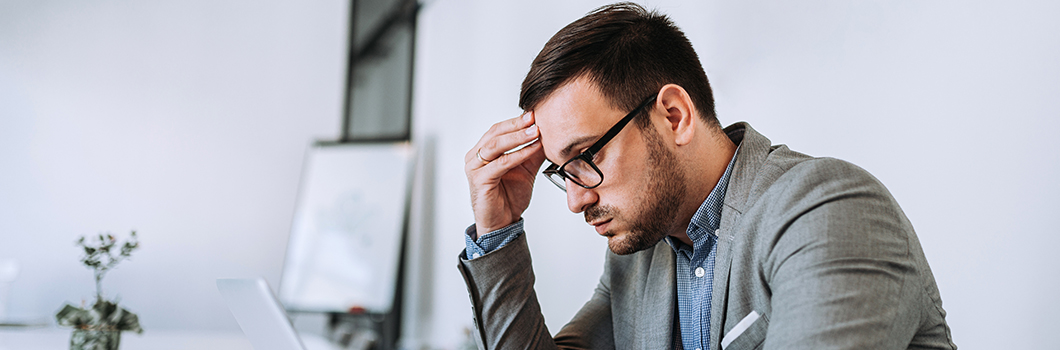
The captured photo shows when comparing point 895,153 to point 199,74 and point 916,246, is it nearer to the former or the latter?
point 916,246

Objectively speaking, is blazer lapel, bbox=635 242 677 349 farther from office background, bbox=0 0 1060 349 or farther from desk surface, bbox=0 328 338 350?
desk surface, bbox=0 328 338 350

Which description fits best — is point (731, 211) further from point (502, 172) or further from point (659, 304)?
point (502, 172)

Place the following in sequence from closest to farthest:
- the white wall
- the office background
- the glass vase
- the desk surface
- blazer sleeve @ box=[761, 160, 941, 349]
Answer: blazer sleeve @ box=[761, 160, 941, 349], the office background, the glass vase, the desk surface, the white wall

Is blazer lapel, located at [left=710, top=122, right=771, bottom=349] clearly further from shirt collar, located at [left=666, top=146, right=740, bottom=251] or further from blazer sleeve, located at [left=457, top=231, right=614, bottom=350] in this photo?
blazer sleeve, located at [left=457, top=231, right=614, bottom=350]

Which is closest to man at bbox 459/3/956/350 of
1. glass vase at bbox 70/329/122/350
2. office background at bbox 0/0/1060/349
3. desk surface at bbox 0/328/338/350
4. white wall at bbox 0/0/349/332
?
office background at bbox 0/0/1060/349

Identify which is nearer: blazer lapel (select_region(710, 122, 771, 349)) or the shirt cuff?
blazer lapel (select_region(710, 122, 771, 349))

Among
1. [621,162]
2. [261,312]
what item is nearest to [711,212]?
[621,162]

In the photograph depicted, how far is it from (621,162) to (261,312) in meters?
0.62

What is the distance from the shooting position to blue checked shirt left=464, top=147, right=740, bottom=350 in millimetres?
1071

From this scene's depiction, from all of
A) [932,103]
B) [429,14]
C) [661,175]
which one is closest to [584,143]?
[661,175]

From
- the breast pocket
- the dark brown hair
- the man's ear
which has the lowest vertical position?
the breast pocket

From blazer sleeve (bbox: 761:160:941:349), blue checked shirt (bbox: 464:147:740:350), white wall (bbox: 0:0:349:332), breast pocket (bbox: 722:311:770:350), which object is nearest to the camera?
blazer sleeve (bbox: 761:160:941:349)

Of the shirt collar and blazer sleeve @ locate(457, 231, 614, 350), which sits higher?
the shirt collar

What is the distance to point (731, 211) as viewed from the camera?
3.18 feet
